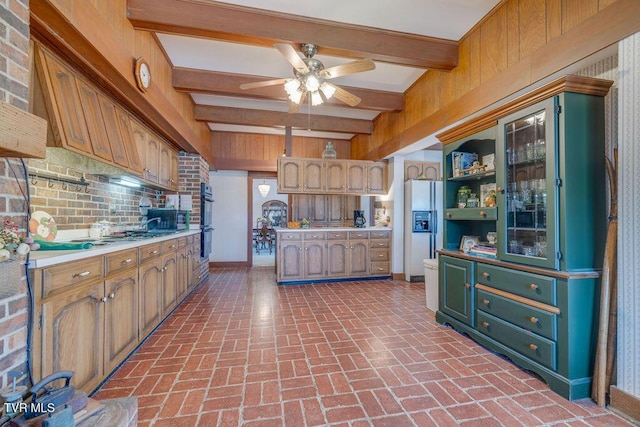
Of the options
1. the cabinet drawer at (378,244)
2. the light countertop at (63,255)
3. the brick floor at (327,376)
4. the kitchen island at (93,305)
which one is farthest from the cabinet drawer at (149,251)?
the cabinet drawer at (378,244)

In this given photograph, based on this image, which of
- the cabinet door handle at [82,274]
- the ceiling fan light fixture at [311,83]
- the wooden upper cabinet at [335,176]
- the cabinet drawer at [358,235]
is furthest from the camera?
the wooden upper cabinet at [335,176]

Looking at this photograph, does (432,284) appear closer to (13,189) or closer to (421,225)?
(421,225)

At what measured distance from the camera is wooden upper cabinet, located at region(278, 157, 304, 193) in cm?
491

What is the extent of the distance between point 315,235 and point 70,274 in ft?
11.2

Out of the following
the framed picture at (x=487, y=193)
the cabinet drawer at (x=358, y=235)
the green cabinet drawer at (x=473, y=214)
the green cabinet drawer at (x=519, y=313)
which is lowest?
the green cabinet drawer at (x=519, y=313)

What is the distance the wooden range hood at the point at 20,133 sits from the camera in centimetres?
103

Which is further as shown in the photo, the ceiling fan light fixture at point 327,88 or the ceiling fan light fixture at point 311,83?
the ceiling fan light fixture at point 327,88

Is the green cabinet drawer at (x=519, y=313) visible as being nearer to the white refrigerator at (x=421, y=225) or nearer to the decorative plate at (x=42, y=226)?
the white refrigerator at (x=421, y=225)

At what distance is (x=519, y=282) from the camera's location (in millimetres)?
2059

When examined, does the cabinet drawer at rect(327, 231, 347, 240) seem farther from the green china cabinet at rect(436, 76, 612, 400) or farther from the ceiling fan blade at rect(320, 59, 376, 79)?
the ceiling fan blade at rect(320, 59, 376, 79)

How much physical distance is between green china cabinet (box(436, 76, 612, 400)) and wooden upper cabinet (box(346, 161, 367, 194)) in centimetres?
269

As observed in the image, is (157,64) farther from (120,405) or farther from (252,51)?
(120,405)

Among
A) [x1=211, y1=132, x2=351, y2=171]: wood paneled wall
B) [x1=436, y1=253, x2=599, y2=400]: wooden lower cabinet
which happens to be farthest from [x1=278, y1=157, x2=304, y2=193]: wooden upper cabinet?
[x1=436, y1=253, x2=599, y2=400]: wooden lower cabinet

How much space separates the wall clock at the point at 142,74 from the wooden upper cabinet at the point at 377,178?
3708 mm
